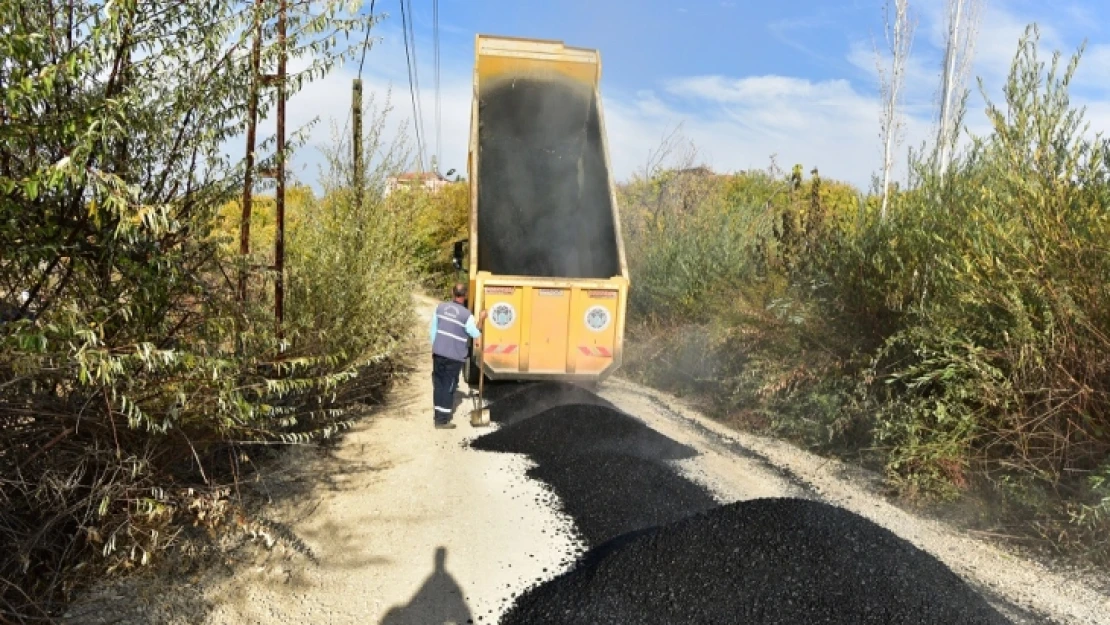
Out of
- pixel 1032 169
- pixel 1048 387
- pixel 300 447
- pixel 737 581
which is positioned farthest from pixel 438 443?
pixel 1032 169

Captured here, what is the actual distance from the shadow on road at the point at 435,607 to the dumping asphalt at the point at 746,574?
0.89 feet

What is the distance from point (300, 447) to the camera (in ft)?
18.7

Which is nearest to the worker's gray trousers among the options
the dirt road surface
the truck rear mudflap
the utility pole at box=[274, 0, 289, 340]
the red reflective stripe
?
the dirt road surface

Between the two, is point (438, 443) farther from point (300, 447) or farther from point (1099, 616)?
point (1099, 616)

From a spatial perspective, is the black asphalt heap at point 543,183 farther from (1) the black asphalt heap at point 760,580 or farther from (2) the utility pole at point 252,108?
(1) the black asphalt heap at point 760,580

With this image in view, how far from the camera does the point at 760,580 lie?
3.54 m

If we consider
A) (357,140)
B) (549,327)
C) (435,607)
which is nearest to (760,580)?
(435,607)

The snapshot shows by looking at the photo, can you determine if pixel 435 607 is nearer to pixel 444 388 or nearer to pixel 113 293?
pixel 113 293

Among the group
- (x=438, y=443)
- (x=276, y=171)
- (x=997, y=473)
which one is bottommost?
(x=438, y=443)

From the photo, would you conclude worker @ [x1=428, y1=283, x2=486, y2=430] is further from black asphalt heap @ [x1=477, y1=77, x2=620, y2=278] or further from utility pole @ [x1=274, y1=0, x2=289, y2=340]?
utility pole @ [x1=274, y1=0, x2=289, y2=340]

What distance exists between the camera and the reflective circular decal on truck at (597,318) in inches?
287

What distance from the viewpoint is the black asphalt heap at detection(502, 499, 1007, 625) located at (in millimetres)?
3344

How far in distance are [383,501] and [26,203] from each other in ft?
9.65

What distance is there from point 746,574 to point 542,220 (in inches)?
212
